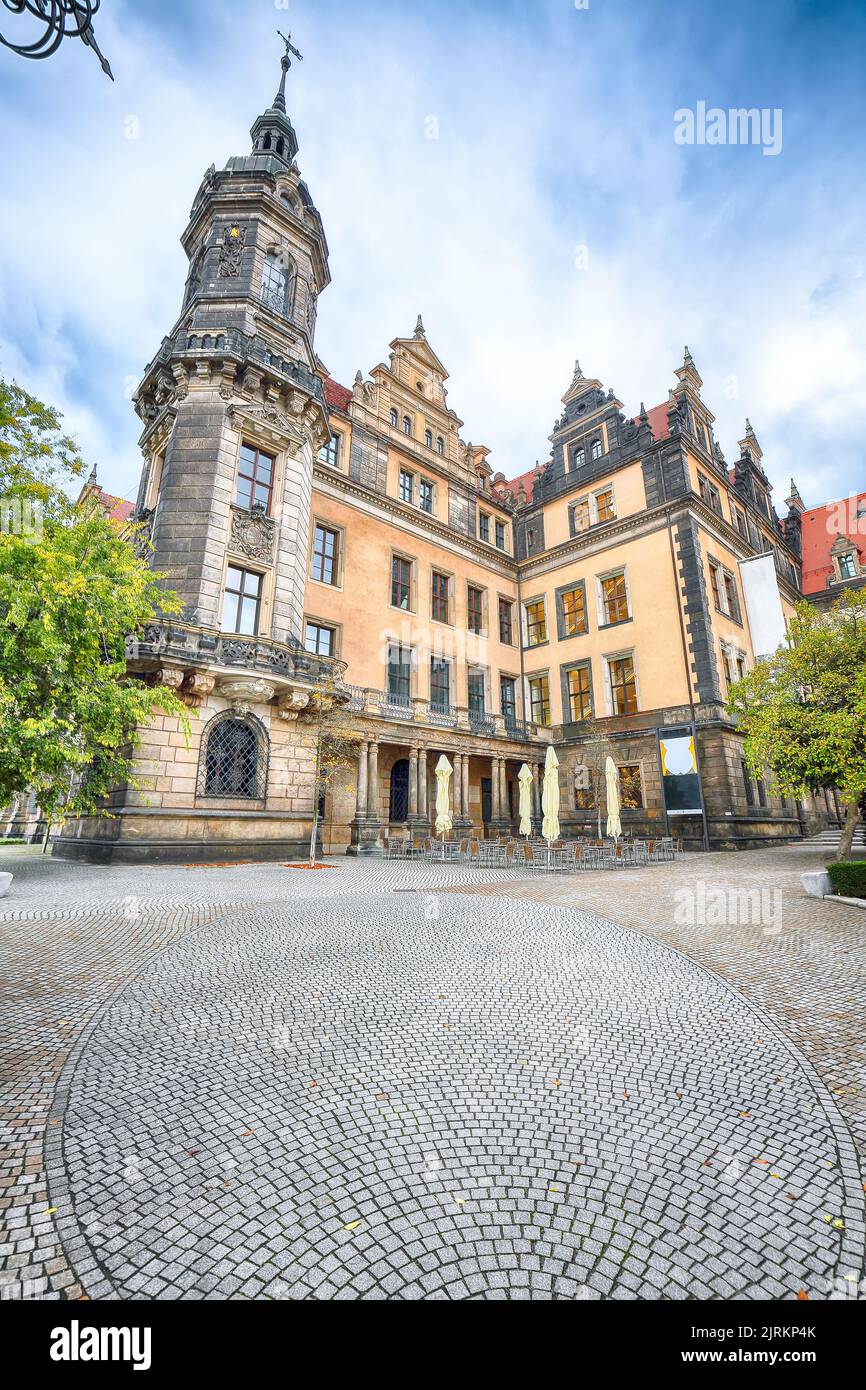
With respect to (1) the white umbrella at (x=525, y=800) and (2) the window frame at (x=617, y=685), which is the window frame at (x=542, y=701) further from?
(1) the white umbrella at (x=525, y=800)

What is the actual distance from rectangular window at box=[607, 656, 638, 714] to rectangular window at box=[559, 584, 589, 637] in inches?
114

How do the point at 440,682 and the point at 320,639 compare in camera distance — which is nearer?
the point at 320,639

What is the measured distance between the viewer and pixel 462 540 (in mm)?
32125

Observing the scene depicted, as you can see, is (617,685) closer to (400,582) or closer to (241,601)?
(400,582)

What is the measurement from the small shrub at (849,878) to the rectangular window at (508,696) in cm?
2295

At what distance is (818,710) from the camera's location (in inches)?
594

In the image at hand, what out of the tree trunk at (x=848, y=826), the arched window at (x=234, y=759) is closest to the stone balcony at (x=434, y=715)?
the arched window at (x=234, y=759)

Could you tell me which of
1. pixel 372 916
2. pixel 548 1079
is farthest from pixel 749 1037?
pixel 372 916

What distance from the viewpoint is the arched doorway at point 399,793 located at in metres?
26.6

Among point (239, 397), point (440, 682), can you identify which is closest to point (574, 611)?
point (440, 682)

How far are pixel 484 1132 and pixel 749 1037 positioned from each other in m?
2.60

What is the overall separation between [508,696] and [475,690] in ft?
10.0
